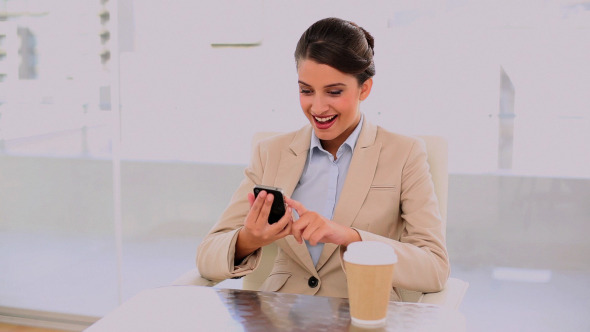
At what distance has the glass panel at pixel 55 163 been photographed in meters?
3.03

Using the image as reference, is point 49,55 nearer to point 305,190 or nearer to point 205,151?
point 205,151

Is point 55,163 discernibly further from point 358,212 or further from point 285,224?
point 285,224

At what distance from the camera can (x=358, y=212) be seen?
1.72 metres

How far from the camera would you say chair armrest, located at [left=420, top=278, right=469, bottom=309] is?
5.05 feet

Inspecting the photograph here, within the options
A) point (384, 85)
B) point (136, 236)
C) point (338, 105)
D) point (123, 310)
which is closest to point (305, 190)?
point (338, 105)

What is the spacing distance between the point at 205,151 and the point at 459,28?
1.20 meters

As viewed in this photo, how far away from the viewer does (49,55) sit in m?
3.05

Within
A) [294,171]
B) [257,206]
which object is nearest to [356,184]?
[294,171]

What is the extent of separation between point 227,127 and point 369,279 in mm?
1844

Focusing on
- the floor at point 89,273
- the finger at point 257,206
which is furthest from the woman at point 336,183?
the floor at point 89,273

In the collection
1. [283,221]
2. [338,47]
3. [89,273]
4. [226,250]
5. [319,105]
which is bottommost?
[89,273]

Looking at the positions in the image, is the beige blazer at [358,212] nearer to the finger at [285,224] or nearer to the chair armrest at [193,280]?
the chair armrest at [193,280]

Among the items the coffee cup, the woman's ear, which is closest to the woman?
the woman's ear

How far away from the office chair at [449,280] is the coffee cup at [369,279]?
42 cm
